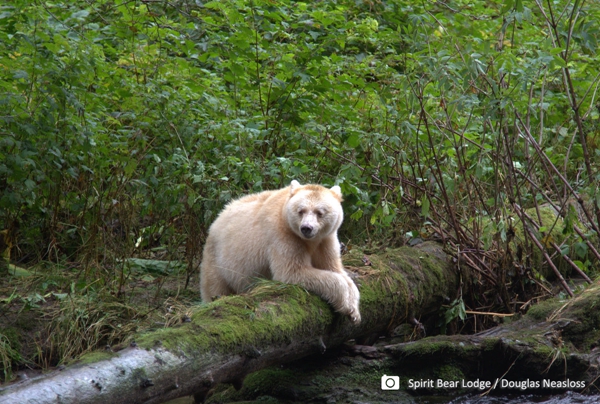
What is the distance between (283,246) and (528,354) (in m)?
2.09

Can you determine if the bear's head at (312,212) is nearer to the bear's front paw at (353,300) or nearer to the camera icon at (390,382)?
the bear's front paw at (353,300)

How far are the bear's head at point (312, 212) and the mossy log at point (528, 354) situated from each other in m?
Result: 1.11

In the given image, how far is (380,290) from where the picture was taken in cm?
548

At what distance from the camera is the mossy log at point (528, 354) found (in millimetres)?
4848

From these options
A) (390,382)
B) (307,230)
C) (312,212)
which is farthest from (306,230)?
(390,382)

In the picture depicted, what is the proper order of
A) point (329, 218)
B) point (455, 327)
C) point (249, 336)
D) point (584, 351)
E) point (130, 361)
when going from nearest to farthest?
point (130, 361) → point (249, 336) → point (584, 351) → point (329, 218) → point (455, 327)

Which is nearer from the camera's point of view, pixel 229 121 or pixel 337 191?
pixel 337 191

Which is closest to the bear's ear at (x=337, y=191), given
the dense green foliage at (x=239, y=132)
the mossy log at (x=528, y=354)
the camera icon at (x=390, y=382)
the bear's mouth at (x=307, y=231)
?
the dense green foliage at (x=239, y=132)

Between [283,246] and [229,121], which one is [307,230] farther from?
[229,121]

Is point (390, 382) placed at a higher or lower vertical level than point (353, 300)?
lower

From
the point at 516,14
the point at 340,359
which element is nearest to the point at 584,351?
the point at 340,359

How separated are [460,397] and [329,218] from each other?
5.78 feet

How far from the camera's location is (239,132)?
20.4ft

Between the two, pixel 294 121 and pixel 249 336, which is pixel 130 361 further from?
pixel 294 121
